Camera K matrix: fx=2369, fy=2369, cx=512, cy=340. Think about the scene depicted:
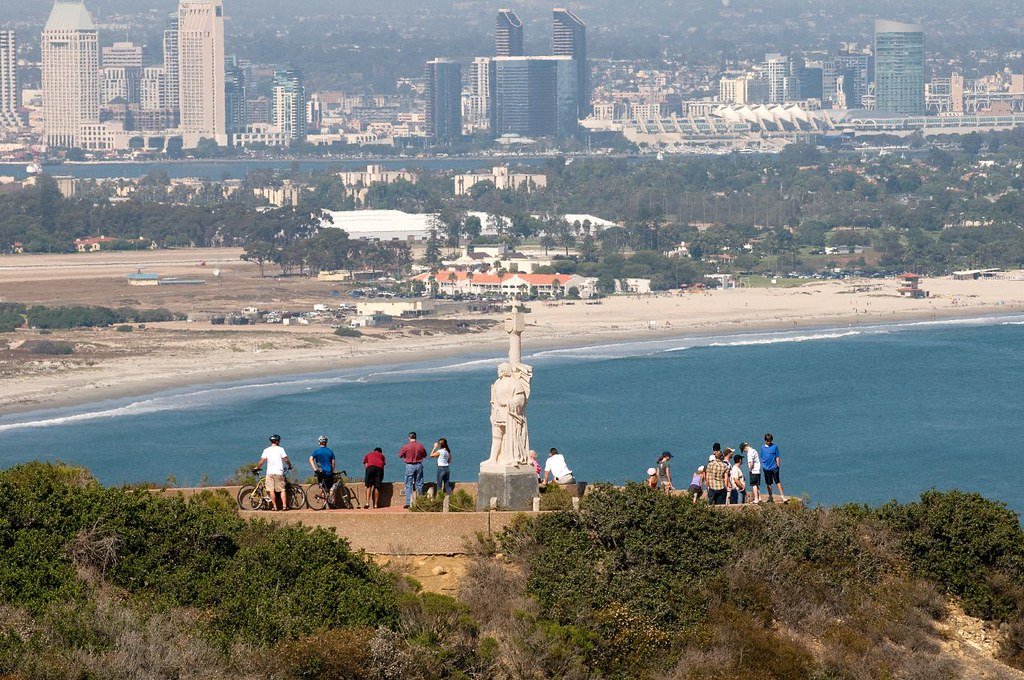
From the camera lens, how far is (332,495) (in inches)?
829

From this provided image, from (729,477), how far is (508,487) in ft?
7.69

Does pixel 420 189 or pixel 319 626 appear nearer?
pixel 319 626

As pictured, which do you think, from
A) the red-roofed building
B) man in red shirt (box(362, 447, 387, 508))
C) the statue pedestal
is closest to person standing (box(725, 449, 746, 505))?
the statue pedestal

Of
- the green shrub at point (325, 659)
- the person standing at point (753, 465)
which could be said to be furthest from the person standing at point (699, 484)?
the green shrub at point (325, 659)

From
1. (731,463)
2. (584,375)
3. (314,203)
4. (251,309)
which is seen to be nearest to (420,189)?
(314,203)

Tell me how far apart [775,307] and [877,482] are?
1936 inches

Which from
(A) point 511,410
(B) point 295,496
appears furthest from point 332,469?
(A) point 511,410

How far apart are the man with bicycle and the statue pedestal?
4.67 feet

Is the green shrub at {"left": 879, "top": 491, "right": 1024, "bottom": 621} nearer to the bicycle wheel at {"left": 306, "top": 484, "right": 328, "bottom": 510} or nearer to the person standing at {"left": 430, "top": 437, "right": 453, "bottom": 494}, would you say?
the person standing at {"left": 430, "top": 437, "right": 453, "bottom": 494}

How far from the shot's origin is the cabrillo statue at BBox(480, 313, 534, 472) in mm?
19906

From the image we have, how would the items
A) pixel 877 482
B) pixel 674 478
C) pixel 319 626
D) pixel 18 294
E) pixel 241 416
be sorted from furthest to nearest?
pixel 18 294 → pixel 241 416 → pixel 877 482 → pixel 674 478 → pixel 319 626

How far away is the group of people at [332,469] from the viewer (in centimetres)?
2052

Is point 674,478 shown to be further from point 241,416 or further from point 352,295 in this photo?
point 352,295

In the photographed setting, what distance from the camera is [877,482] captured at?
177ft
